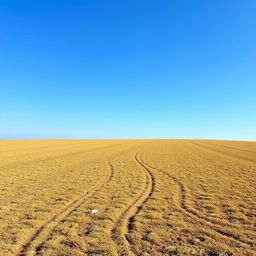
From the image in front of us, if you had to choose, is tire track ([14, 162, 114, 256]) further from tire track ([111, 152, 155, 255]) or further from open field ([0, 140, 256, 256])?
tire track ([111, 152, 155, 255])

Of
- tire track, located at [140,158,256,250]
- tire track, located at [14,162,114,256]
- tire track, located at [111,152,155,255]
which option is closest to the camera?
tire track, located at [14,162,114,256]

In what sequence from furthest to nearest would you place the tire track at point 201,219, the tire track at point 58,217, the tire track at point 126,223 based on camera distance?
the tire track at point 201,219 < the tire track at point 126,223 < the tire track at point 58,217

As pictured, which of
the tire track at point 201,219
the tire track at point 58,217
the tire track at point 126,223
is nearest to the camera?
the tire track at point 58,217

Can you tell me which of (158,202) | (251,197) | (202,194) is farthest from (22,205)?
(251,197)

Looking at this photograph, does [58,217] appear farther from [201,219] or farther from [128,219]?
Result: [201,219]

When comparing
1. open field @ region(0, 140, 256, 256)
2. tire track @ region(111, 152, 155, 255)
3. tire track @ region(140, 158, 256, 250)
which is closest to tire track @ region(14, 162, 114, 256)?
open field @ region(0, 140, 256, 256)

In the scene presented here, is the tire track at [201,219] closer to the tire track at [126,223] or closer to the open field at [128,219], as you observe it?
the open field at [128,219]

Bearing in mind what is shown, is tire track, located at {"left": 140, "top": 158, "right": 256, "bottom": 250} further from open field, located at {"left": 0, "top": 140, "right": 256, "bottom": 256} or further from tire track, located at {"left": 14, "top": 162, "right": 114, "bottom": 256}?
tire track, located at {"left": 14, "top": 162, "right": 114, "bottom": 256}

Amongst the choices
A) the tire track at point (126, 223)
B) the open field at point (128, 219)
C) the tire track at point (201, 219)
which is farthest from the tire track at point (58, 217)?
the tire track at point (201, 219)

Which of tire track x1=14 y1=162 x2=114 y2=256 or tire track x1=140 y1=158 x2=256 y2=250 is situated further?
tire track x1=140 y1=158 x2=256 y2=250

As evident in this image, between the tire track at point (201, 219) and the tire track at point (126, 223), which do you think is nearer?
the tire track at point (126, 223)

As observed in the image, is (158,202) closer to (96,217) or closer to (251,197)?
(96,217)

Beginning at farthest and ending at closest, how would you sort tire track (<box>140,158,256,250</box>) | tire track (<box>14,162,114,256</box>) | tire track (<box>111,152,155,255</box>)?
tire track (<box>140,158,256,250</box>)
tire track (<box>111,152,155,255</box>)
tire track (<box>14,162,114,256</box>)

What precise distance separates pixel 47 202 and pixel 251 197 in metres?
10.7
